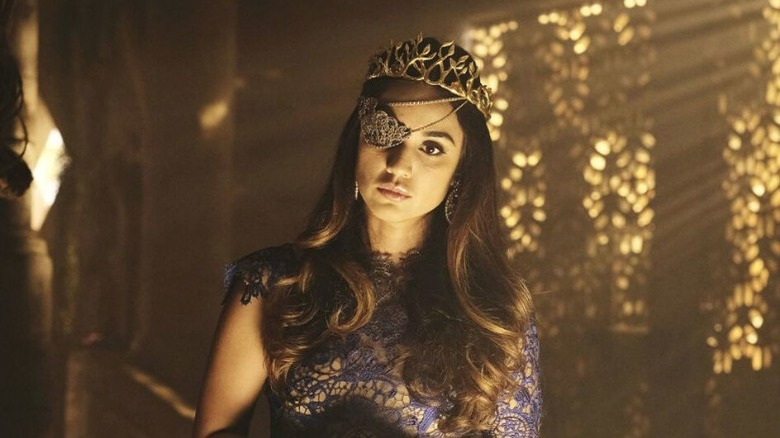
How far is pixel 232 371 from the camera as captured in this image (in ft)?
5.86

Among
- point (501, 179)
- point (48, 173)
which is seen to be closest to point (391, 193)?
point (501, 179)

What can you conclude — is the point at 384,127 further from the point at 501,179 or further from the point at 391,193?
the point at 501,179

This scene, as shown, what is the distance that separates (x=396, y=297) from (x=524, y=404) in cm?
33

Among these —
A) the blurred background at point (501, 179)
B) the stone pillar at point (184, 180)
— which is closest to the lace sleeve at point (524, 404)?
the blurred background at point (501, 179)

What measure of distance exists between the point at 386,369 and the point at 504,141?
1112mm

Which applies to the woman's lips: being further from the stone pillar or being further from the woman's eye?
the stone pillar

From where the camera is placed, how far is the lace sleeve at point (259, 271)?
1.81 metres

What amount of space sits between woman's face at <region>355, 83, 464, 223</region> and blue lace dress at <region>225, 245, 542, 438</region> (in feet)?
0.65

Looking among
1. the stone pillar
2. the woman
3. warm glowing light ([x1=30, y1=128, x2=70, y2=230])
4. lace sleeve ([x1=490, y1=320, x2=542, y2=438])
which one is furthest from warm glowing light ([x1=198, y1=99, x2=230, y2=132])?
lace sleeve ([x1=490, y1=320, x2=542, y2=438])

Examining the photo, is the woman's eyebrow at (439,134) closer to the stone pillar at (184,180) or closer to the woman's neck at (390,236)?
the woman's neck at (390,236)

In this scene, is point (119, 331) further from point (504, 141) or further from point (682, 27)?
point (682, 27)

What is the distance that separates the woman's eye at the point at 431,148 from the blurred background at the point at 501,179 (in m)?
0.91

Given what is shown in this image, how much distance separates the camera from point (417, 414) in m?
1.82

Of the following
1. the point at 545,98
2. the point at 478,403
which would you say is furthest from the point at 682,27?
the point at 478,403
